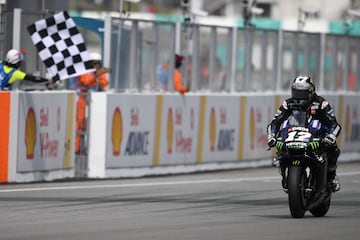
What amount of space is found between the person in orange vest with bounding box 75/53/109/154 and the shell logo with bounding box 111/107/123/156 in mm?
464

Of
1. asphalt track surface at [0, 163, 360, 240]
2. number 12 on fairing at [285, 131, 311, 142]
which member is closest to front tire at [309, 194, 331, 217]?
asphalt track surface at [0, 163, 360, 240]

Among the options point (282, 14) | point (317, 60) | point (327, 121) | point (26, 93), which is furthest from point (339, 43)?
point (282, 14)

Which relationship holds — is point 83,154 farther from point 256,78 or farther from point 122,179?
point 256,78

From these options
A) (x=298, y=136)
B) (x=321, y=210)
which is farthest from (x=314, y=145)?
(x=321, y=210)

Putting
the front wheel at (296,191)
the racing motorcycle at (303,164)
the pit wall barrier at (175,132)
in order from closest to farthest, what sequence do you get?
the front wheel at (296,191) < the racing motorcycle at (303,164) < the pit wall barrier at (175,132)

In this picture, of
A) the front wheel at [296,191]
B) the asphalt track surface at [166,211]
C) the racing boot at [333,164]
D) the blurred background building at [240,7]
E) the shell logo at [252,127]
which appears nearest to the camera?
the asphalt track surface at [166,211]

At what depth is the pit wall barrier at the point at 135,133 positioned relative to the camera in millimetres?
16859

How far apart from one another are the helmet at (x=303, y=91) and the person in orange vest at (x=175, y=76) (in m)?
7.56

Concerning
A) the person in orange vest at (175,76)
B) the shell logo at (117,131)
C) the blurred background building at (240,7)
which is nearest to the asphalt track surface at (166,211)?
the shell logo at (117,131)

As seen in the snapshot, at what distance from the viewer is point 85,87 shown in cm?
2052

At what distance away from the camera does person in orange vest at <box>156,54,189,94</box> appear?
67.5 feet

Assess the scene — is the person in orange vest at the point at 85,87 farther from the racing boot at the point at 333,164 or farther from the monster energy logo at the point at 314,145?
the monster energy logo at the point at 314,145

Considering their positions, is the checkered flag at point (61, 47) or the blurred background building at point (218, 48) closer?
the checkered flag at point (61, 47)

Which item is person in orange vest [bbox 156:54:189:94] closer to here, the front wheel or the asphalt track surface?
the asphalt track surface
